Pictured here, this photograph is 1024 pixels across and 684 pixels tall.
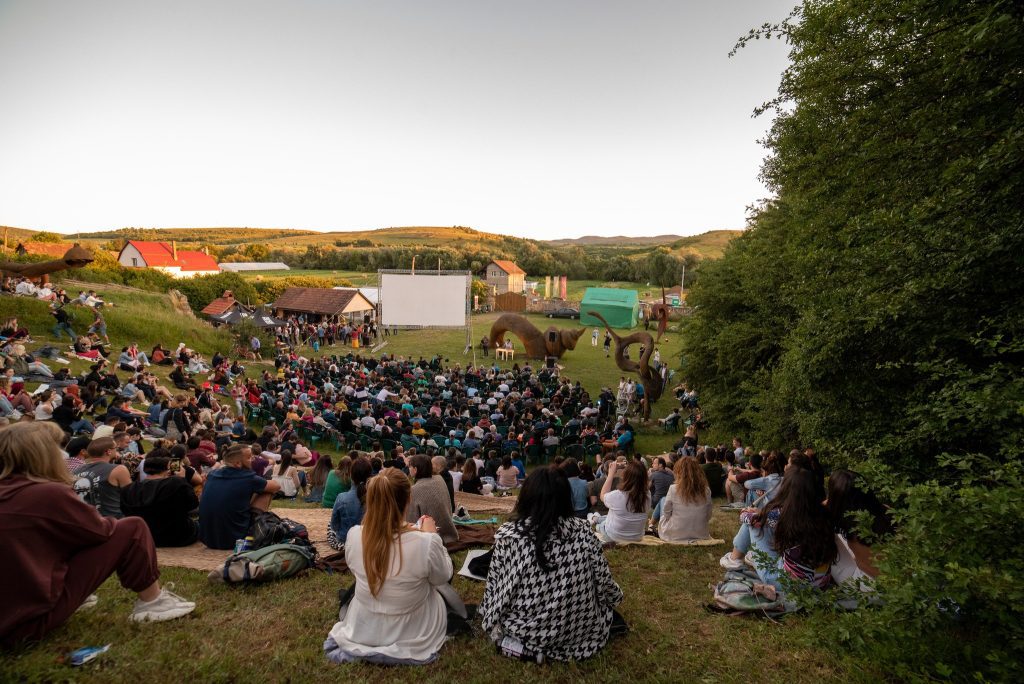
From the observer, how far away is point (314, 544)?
4.90 meters

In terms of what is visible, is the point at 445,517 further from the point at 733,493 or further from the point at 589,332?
the point at 589,332

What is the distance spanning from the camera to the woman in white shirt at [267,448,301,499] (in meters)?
7.99

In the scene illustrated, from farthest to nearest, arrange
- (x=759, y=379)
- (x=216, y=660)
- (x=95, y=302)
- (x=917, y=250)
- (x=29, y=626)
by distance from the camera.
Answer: (x=95, y=302)
(x=759, y=379)
(x=917, y=250)
(x=216, y=660)
(x=29, y=626)

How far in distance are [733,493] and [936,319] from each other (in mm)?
3576

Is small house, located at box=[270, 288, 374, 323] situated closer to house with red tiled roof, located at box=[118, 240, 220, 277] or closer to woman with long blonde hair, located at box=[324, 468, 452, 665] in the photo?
house with red tiled roof, located at box=[118, 240, 220, 277]

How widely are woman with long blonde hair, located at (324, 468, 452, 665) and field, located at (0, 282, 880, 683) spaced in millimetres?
105

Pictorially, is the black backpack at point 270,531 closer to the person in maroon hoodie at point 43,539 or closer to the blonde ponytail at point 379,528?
the person in maroon hoodie at point 43,539

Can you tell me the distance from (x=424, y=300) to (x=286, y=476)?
64.3 feet

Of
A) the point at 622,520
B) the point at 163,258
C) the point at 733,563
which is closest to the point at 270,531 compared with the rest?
the point at 622,520

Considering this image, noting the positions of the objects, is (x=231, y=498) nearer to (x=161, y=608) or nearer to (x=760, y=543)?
(x=161, y=608)

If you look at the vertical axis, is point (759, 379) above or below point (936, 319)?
below

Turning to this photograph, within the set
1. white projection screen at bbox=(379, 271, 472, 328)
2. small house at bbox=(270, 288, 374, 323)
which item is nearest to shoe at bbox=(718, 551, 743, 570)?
white projection screen at bbox=(379, 271, 472, 328)

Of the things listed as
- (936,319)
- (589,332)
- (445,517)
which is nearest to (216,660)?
(445,517)

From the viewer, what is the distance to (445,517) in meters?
4.70
